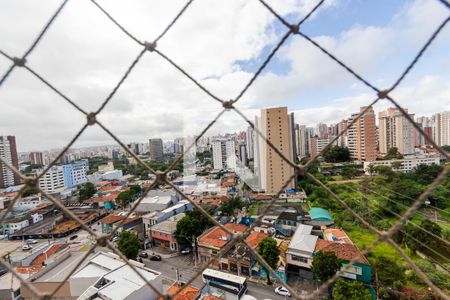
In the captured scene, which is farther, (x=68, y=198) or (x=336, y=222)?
(x=68, y=198)

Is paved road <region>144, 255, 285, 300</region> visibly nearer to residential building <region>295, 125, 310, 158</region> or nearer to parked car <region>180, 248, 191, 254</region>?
parked car <region>180, 248, 191, 254</region>

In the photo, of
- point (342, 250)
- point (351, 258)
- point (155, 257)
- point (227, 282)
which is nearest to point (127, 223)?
point (155, 257)

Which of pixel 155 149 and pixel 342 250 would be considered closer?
pixel 342 250

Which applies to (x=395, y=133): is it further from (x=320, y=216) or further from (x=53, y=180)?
(x=53, y=180)

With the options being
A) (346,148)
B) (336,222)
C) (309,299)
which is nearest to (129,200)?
(336,222)

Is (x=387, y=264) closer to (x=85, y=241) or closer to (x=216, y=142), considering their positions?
(x=85, y=241)

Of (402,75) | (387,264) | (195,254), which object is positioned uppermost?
(402,75)

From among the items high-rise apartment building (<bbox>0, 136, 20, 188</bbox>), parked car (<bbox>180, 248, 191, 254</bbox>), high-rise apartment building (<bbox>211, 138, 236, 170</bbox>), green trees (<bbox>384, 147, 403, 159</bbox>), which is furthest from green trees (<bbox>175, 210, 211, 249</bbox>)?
high-rise apartment building (<bbox>0, 136, 20, 188</bbox>)
